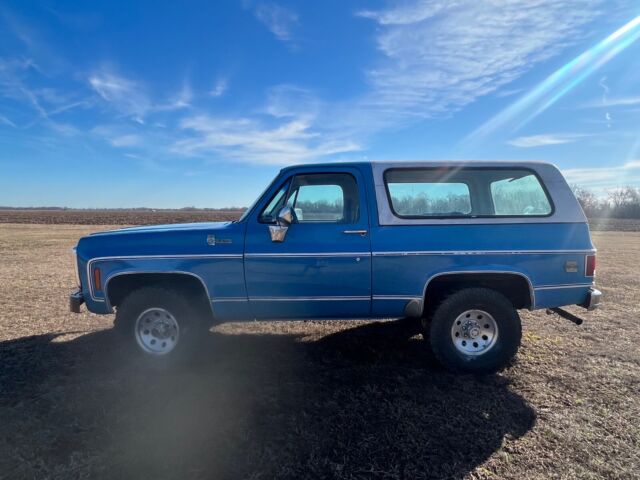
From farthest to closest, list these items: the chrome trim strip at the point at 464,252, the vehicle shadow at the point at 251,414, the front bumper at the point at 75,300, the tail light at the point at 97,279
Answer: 1. the front bumper at the point at 75,300
2. the tail light at the point at 97,279
3. the chrome trim strip at the point at 464,252
4. the vehicle shadow at the point at 251,414

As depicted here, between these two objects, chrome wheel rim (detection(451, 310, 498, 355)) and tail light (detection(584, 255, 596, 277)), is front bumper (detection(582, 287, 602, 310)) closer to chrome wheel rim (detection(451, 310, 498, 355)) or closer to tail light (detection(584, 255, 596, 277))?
tail light (detection(584, 255, 596, 277))

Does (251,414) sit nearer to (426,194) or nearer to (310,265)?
(310,265)

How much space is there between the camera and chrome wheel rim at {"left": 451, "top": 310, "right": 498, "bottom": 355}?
389 centimetres

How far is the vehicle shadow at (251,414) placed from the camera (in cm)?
254

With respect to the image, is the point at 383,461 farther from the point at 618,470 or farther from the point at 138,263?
the point at 138,263

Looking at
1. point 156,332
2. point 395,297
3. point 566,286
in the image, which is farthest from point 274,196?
point 566,286

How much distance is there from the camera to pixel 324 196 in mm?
4082

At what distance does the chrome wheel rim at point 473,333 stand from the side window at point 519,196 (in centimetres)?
114

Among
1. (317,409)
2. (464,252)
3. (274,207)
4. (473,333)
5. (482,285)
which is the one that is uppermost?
(274,207)

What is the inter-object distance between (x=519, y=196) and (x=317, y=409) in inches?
119

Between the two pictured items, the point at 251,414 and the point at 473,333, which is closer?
the point at 251,414

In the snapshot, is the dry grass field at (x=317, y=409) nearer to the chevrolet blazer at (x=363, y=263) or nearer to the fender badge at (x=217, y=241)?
the chevrolet blazer at (x=363, y=263)

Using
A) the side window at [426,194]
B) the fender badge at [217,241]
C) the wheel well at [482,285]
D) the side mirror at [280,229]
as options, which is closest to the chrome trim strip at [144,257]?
the fender badge at [217,241]

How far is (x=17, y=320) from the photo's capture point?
563 centimetres
